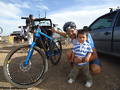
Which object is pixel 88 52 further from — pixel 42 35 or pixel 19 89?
pixel 19 89

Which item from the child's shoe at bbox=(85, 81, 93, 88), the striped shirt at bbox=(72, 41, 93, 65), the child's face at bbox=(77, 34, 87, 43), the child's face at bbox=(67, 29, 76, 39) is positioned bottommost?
the child's shoe at bbox=(85, 81, 93, 88)

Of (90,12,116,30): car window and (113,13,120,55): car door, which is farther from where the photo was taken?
(90,12,116,30): car window

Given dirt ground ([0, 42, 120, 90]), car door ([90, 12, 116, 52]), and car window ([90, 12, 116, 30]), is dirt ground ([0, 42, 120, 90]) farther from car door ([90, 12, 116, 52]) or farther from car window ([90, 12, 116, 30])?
car window ([90, 12, 116, 30])

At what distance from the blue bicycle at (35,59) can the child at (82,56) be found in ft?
2.16

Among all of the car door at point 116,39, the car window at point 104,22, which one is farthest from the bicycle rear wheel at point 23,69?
the car window at point 104,22

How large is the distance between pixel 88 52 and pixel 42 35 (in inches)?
52.4

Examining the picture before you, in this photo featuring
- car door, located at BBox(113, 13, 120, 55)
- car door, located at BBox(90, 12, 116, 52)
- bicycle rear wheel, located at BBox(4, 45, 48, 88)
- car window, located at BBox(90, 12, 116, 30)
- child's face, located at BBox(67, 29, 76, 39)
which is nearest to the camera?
bicycle rear wheel, located at BBox(4, 45, 48, 88)

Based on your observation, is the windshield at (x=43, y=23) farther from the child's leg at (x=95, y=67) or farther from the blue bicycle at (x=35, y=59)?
the child's leg at (x=95, y=67)

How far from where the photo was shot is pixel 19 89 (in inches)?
136

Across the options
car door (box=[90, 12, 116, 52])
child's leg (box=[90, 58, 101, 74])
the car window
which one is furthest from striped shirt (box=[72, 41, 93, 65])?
the car window

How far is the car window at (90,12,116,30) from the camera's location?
14.8ft

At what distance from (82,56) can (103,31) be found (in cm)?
140

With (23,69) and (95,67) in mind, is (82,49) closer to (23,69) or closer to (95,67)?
(95,67)

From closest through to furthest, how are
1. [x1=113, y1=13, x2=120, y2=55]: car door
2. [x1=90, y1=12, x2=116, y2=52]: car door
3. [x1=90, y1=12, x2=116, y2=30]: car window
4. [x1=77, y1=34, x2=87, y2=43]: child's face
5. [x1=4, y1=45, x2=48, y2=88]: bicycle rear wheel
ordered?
[x1=4, y1=45, x2=48, y2=88]: bicycle rear wheel → [x1=77, y1=34, x2=87, y2=43]: child's face → [x1=113, y1=13, x2=120, y2=55]: car door → [x1=90, y1=12, x2=116, y2=52]: car door → [x1=90, y1=12, x2=116, y2=30]: car window
